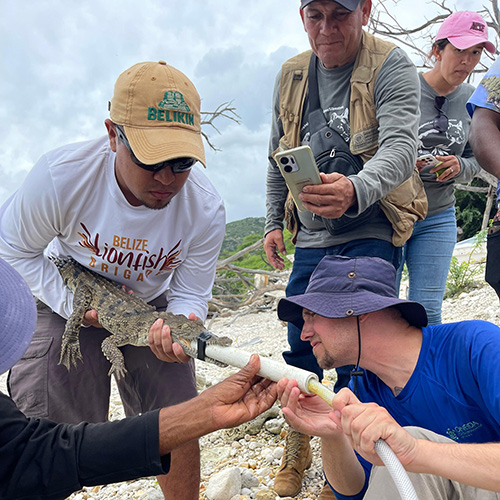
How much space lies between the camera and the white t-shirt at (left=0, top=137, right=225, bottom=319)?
112 inches

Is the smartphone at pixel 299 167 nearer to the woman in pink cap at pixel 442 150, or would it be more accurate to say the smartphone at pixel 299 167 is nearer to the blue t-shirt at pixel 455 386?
the blue t-shirt at pixel 455 386

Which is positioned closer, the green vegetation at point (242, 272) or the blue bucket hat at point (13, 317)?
the blue bucket hat at point (13, 317)

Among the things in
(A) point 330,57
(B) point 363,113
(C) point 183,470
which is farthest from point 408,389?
(A) point 330,57

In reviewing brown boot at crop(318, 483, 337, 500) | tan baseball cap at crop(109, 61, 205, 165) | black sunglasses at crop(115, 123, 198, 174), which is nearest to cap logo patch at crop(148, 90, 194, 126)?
tan baseball cap at crop(109, 61, 205, 165)

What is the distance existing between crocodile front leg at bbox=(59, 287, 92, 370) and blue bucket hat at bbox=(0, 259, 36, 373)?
1177 mm

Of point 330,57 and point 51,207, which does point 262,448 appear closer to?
point 51,207

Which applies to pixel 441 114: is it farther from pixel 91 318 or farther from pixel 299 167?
pixel 91 318

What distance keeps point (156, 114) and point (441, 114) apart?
2.32m

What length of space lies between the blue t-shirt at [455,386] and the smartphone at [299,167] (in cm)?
97

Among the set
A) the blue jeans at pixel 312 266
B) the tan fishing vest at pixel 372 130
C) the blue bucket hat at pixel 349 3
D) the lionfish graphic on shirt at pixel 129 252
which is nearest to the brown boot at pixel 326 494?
the blue jeans at pixel 312 266

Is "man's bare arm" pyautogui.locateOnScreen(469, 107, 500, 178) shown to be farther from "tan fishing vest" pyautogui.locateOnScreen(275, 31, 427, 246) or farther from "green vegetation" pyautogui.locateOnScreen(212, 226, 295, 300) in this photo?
"green vegetation" pyautogui.locateOnScreen(212, 226, 295, 300)

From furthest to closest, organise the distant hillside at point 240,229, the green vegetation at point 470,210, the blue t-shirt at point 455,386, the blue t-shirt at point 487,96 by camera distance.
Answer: the distant hillside at point 240,229, the green vegetation at point 470,210, the blue t-shirt at point 487,96, the blue t-shirt at point 455,386

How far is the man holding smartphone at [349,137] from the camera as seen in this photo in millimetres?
2791

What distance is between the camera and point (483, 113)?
9.75ft
